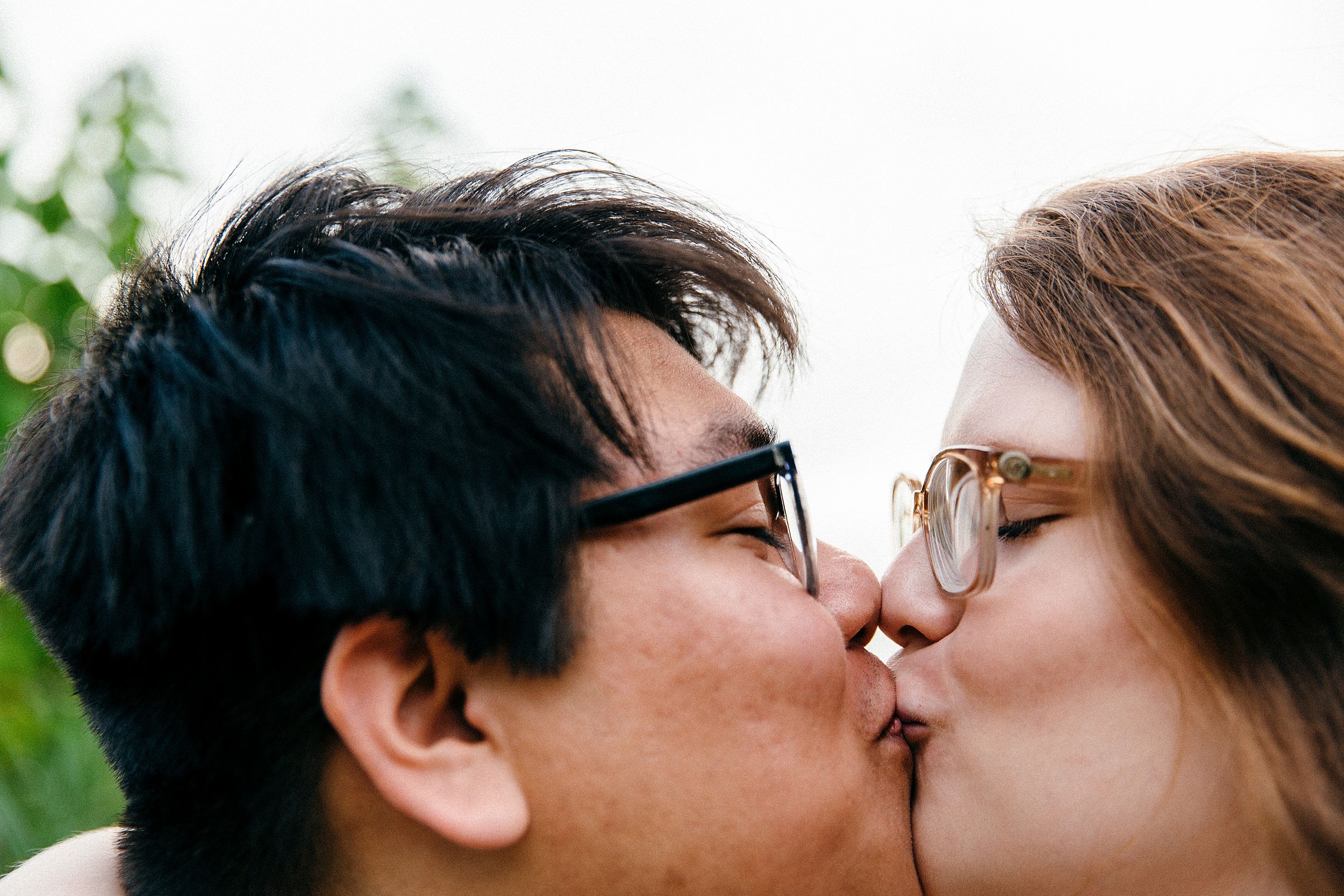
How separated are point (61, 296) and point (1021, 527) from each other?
11.7ft

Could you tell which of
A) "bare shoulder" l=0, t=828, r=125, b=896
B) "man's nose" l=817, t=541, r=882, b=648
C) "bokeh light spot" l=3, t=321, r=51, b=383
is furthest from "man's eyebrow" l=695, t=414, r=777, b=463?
"bokeh light spot" l=3, t=321, r=51, b=383

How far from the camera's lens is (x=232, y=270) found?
179 cm

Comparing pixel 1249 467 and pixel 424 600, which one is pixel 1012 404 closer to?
pixel 1249 467

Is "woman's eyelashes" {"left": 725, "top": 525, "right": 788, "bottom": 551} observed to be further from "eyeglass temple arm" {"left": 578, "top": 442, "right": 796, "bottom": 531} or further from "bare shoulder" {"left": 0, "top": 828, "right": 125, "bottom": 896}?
"bare shoulder" {"left": 0, "top": 828, "right": 125, "bottom": 896}

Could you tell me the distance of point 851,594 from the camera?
1979mm

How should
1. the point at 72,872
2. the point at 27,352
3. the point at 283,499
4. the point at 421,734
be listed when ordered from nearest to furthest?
the point at 283,499, the point at 421,734, the point at 72,872, the point at 27,352

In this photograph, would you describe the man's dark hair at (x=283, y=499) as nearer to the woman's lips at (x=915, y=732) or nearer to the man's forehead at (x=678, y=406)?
the man's forehead at (x=678, y=406)

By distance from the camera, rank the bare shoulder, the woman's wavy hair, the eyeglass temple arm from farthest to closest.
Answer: the bare shoulder, the eyeglass temple arm, the woman's wavy hair

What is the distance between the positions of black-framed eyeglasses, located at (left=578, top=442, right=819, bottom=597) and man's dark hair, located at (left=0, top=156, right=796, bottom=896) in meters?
0.07

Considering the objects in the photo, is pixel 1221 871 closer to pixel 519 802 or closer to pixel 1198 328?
pixel 1198 328

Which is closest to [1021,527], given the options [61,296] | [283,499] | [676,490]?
[676,490]

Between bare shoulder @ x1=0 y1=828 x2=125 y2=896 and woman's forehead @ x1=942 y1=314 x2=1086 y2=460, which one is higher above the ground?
woman's forehead @ x1=942 y1=314 x2=1086 y2=460

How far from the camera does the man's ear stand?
5.02 ft

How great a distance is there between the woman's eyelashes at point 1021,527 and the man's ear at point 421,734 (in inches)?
39.6
